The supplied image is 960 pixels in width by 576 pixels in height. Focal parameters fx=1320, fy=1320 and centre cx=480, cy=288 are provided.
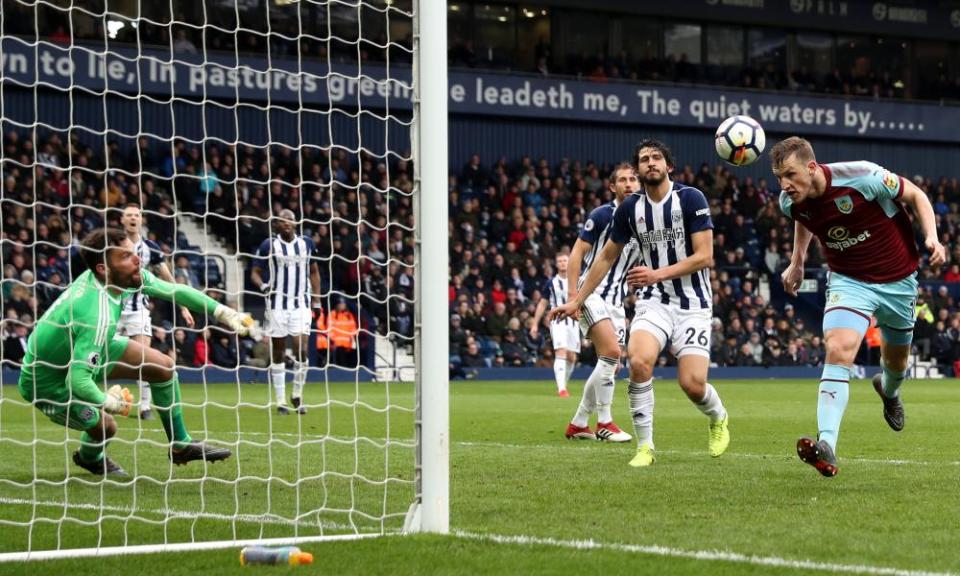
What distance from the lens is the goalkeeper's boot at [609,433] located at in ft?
35.0

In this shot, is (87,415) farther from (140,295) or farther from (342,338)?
(342,338)

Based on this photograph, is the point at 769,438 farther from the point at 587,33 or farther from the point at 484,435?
the point at 587,33

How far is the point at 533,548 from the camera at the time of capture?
5.18 m

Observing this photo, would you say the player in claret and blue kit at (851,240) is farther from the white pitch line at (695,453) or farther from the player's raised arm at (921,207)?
the white pitch line at (695,453)

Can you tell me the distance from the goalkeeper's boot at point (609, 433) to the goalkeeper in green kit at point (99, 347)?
399cm

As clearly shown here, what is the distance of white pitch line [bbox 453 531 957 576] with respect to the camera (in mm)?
4588

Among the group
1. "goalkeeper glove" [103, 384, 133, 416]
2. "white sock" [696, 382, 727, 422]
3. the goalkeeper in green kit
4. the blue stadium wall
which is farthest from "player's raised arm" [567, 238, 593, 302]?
the blue stadium wall

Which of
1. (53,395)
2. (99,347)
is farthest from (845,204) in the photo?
(53,395)

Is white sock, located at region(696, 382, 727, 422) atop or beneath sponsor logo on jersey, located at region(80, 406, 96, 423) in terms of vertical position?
beneath

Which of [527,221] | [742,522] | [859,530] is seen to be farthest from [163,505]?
[527,221]

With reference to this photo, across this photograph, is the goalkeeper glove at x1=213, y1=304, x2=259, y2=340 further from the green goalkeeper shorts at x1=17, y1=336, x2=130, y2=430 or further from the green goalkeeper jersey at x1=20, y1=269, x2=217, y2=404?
the green goalkeeper shorts at x1=17, y1=336, x2=130, y2=430

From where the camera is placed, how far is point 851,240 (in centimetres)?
778

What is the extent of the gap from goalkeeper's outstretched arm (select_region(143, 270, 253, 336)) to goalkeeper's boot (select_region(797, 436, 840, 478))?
3059 millimetres

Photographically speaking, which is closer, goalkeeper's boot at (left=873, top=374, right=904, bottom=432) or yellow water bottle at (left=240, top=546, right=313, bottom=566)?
yellow water bottle at (left=240, top=546, right=313, bottom=566)
